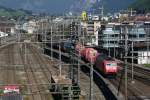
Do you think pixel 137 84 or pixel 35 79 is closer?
pixel 137 84

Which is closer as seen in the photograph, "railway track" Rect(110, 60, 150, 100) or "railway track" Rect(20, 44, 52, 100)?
"railway track" Rect(110, 60, 150, 100)

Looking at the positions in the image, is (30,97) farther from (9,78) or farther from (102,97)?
(9,78)

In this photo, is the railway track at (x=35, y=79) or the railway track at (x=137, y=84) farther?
the railway track at (x=35, y=79)

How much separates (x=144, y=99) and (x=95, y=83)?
8431mm

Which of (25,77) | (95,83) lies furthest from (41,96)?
(25,77)

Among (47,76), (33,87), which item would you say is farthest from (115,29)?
(33,87)

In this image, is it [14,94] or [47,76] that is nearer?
[14,94]

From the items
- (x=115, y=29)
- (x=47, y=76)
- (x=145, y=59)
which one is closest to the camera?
(x=47, y=76)

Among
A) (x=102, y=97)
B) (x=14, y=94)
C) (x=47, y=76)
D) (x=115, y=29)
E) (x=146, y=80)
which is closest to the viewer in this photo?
(x=14, y=94)

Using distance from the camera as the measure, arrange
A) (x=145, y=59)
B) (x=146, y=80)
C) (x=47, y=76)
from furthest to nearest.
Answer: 1. (x=145, y=59)
2. (x=47, y=76)
3. (x=146, y=80)

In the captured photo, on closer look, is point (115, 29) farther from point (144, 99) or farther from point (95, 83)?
point (144, 99)

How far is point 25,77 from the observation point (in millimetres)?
42625

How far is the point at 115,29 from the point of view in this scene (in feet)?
234

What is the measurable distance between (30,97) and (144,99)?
7809mm
